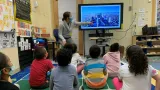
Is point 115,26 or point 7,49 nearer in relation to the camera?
point 7,49

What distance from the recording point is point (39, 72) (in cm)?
215

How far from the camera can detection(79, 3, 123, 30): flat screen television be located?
495 cm

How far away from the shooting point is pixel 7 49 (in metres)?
3.10

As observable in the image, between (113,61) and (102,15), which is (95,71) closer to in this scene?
(113,61)

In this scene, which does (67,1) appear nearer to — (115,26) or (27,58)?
(115,26)

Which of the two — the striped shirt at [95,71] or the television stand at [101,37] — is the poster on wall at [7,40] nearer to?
the striped shirt at [95,71]

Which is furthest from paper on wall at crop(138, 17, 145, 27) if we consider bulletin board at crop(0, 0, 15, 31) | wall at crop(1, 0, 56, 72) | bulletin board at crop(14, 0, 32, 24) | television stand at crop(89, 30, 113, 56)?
bulletin board at crop(0, 0, 15, 31)

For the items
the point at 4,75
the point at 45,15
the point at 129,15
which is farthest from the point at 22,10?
the point at 129,15

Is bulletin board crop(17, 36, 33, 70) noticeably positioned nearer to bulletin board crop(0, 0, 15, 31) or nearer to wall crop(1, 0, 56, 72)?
bulletin board crop(0, 0, 15, 31)

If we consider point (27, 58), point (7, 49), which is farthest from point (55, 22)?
point (7, 49)

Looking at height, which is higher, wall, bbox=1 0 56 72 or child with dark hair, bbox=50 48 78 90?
wall, bbox=1 0 56 72

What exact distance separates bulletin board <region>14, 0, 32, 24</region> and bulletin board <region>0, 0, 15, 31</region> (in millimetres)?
211

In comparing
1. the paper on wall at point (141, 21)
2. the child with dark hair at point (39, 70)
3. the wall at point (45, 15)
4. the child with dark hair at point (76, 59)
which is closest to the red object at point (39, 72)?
the child with dark hair at point (39, 70)

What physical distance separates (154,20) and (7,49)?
15.5 feet
